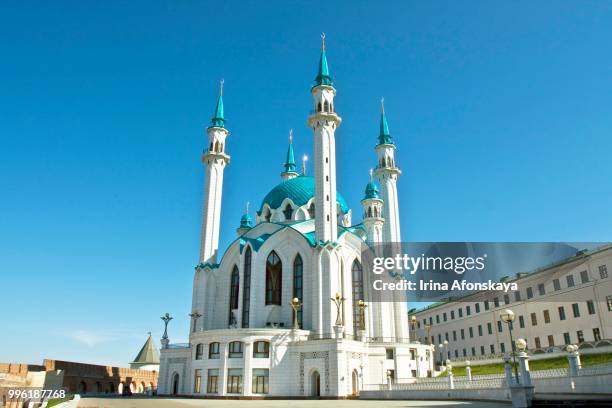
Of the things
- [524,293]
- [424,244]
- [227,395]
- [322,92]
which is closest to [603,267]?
[524,293]

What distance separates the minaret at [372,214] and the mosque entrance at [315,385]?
2089cm

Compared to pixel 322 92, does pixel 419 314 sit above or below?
below

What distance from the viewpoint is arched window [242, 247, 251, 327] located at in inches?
1751

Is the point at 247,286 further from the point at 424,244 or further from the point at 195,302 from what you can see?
the point at 424,244

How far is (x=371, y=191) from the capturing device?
58.4 metres

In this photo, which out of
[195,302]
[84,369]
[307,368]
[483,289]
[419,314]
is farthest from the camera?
[419,314]

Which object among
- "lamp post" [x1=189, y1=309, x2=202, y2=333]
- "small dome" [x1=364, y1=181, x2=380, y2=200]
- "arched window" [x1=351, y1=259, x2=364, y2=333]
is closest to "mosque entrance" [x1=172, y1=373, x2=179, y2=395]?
"lamp post" [x1=189, y1=309, x2=202, y2=333]

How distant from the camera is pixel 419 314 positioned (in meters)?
84.4

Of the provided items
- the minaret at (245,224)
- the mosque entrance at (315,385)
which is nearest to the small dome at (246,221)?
the minaret at (245,224)

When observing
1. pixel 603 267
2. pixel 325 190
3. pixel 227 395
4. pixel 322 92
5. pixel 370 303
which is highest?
pixel 322 92

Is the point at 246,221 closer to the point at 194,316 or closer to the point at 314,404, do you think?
the point at 194,316

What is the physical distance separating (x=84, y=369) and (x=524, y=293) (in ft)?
162

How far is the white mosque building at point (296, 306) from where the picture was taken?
3738 cm

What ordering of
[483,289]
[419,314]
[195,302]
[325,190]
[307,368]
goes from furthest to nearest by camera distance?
[419,314] < [483,289] < [195,302] < [325,190] < [307,368]
